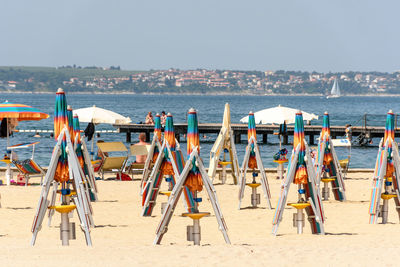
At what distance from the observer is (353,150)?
43.7 m

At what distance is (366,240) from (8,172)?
10.8 m

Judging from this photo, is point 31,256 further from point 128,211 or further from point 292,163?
point 128,211

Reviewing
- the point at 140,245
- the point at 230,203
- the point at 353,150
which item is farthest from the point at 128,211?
the point at 353,150

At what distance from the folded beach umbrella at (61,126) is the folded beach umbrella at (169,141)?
265 centimetres

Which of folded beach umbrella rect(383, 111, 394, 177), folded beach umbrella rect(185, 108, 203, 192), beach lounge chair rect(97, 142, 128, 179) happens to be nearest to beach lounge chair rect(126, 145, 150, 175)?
beach lounge chair rect(97, 142, 128, 179)

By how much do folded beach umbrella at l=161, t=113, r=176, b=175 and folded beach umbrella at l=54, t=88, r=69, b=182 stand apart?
265 centimetres

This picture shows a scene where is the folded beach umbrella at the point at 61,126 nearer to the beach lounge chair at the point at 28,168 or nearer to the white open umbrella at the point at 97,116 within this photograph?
the beach lounge chair at the point at 28,168

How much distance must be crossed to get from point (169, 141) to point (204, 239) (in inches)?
84.6

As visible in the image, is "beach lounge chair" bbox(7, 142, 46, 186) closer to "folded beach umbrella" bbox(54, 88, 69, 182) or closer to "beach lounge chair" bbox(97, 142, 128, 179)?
"beach lounge chair" bbox(97, 142, 128, 179)

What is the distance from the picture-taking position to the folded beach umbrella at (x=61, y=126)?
10.9m

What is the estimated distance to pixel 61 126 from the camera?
11078 millimetres

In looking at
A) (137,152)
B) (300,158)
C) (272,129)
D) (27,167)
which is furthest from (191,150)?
(272,129)

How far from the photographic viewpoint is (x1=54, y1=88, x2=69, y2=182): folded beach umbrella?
35.9 feet

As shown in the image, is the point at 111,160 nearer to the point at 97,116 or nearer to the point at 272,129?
the point at 97,116
